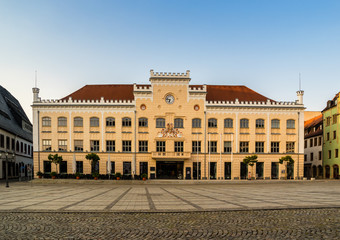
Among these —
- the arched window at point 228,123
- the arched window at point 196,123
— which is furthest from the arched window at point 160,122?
the arched window at point 228,123

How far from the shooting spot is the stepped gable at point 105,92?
163 ft

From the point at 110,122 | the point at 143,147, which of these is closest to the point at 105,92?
the point at 110,122

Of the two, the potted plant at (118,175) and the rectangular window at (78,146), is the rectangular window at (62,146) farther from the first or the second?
the potted plant at (118,175)

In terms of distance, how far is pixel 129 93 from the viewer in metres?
50.8

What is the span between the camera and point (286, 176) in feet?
153

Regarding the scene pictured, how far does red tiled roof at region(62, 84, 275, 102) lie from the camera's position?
49.8 meters

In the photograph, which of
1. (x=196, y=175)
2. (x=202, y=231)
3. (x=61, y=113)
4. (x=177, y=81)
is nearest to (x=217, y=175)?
(x=196, y=175)

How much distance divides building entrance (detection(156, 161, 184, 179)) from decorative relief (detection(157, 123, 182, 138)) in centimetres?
485

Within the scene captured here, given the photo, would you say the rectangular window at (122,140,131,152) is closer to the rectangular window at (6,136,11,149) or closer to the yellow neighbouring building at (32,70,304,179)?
the yellow neighbouring building at (32,70,304,179)

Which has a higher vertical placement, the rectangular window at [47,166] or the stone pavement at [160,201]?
the stone pavement at [160,201]

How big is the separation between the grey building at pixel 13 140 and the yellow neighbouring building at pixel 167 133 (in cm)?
590

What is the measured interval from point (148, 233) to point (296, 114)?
45.7 meters

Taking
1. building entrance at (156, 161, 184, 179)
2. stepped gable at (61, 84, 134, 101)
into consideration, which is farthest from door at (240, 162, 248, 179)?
stepped gable at (61, 84, 134, 101)

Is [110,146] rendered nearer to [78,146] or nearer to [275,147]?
[78,146]
